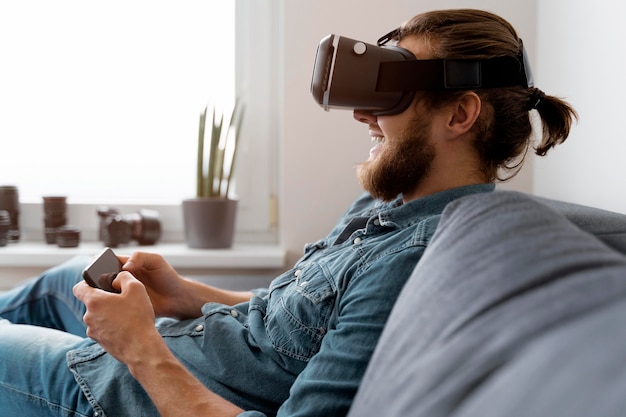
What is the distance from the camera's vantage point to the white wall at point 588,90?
1.44m

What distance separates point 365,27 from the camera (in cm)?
218

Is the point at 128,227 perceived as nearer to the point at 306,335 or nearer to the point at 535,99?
the point at 306,335

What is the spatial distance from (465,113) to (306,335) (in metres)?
0.47

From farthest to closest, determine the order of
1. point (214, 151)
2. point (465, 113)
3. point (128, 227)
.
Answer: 1. point (128, 227)
2. point (214, 151)
3. point (465, 113)

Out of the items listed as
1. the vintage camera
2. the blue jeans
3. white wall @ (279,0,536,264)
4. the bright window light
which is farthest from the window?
the blue jeans

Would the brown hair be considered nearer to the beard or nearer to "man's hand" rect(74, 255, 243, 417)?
the beard

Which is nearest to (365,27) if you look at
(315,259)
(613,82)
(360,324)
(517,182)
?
(517,182)

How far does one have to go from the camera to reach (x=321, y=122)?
87.0 inches

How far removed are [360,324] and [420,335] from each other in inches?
13.5

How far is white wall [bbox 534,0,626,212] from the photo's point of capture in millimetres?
1442

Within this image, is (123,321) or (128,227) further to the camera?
(128,227)

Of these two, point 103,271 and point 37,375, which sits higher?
point 103,271

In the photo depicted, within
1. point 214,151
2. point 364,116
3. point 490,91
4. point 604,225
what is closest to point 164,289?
point 364,116

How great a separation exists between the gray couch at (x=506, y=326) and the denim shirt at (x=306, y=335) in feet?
0.84
